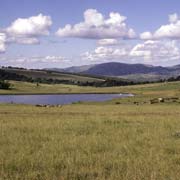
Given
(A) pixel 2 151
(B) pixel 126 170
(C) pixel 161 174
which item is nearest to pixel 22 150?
(A) pixel 2 151

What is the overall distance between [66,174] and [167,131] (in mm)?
10873

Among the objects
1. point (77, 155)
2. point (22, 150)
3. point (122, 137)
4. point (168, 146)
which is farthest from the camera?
point (122, 137)

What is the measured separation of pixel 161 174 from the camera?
36.1 feet

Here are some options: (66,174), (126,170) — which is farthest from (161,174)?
(66,174)

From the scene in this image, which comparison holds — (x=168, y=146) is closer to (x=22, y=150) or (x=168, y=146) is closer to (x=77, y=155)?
(x=77, y=155)

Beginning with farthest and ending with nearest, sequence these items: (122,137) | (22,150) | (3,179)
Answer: (122,137)
(22,150)
(3,179)

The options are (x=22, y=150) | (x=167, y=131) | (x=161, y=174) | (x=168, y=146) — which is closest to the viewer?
(x=161, y=174)

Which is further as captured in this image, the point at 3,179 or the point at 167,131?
the point at 167,131

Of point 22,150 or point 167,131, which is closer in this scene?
point 22,150

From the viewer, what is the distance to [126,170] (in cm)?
1160

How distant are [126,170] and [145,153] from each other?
2.93 metres

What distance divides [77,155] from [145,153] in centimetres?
221

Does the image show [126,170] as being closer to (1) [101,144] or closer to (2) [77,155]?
(2) [77,155]

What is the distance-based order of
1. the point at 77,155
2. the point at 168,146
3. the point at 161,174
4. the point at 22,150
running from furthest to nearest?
1. the point at 168,146
2. the point at 22,150
3. the point at 77,155
4. the point at 161,174
